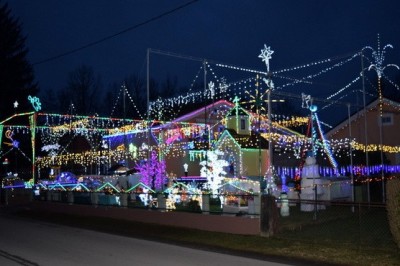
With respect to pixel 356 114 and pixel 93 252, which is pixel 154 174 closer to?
pixel 93 252

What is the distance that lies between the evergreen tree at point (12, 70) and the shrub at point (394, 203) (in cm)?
4194

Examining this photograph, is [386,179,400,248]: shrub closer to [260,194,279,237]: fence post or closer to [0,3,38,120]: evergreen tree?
[260,194,279,237]: fence post

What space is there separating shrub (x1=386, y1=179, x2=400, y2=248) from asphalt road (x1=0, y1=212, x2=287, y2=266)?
2.79 metres

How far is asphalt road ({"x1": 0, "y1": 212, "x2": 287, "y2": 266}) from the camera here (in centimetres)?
1135

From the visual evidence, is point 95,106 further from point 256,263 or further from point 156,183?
point 256,263

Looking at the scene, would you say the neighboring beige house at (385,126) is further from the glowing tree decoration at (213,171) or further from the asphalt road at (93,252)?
the asphalt road at (93,252)

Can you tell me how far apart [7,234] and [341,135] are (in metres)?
26.4

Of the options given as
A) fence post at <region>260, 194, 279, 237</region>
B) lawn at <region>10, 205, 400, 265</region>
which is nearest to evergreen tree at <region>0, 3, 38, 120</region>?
lawn at <region>10, 205, 400, 265</region>

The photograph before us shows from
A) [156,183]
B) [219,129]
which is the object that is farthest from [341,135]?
[156,183]

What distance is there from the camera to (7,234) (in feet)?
55.6

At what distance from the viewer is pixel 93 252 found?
12.8 meters

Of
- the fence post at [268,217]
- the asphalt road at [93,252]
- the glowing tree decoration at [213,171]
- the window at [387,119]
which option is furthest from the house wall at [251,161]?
the fence post at [268,217]

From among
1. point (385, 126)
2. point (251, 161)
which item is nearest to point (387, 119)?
point (385, 126)

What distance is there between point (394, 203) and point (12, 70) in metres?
44.4
